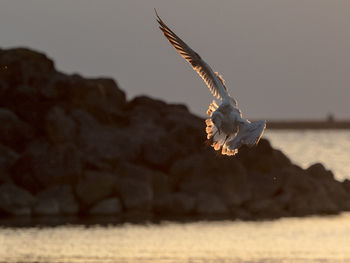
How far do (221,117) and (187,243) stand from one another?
71.8 feet

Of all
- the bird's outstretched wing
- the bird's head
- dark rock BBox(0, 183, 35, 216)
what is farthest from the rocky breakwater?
the bird's head

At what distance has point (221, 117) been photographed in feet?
87.6

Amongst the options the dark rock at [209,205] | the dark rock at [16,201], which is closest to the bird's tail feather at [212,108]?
the dark rock at [16,201]

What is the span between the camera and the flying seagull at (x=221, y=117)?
25453 millimetres

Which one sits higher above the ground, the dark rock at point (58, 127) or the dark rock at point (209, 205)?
the dark rock at point (58, 127)

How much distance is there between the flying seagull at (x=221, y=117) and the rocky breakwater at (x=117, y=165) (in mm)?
22623

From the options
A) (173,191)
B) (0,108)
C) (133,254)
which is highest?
(0,108)

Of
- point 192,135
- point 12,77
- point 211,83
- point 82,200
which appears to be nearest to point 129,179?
point 82,200

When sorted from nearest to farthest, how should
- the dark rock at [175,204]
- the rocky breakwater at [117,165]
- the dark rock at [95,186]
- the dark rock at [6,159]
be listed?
the dark rock at [95,186]
the rocky breakwater at [117,165]
the dark rock at [175,204]
the dark rock at [6,159]

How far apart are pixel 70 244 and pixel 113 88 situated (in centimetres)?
1500

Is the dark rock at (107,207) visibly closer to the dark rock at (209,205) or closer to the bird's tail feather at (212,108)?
the dark rock at (209,205)

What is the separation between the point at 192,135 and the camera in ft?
181

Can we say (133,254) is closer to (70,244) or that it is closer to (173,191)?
(70,244)

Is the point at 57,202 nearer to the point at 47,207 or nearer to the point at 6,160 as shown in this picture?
the point at 47,207
